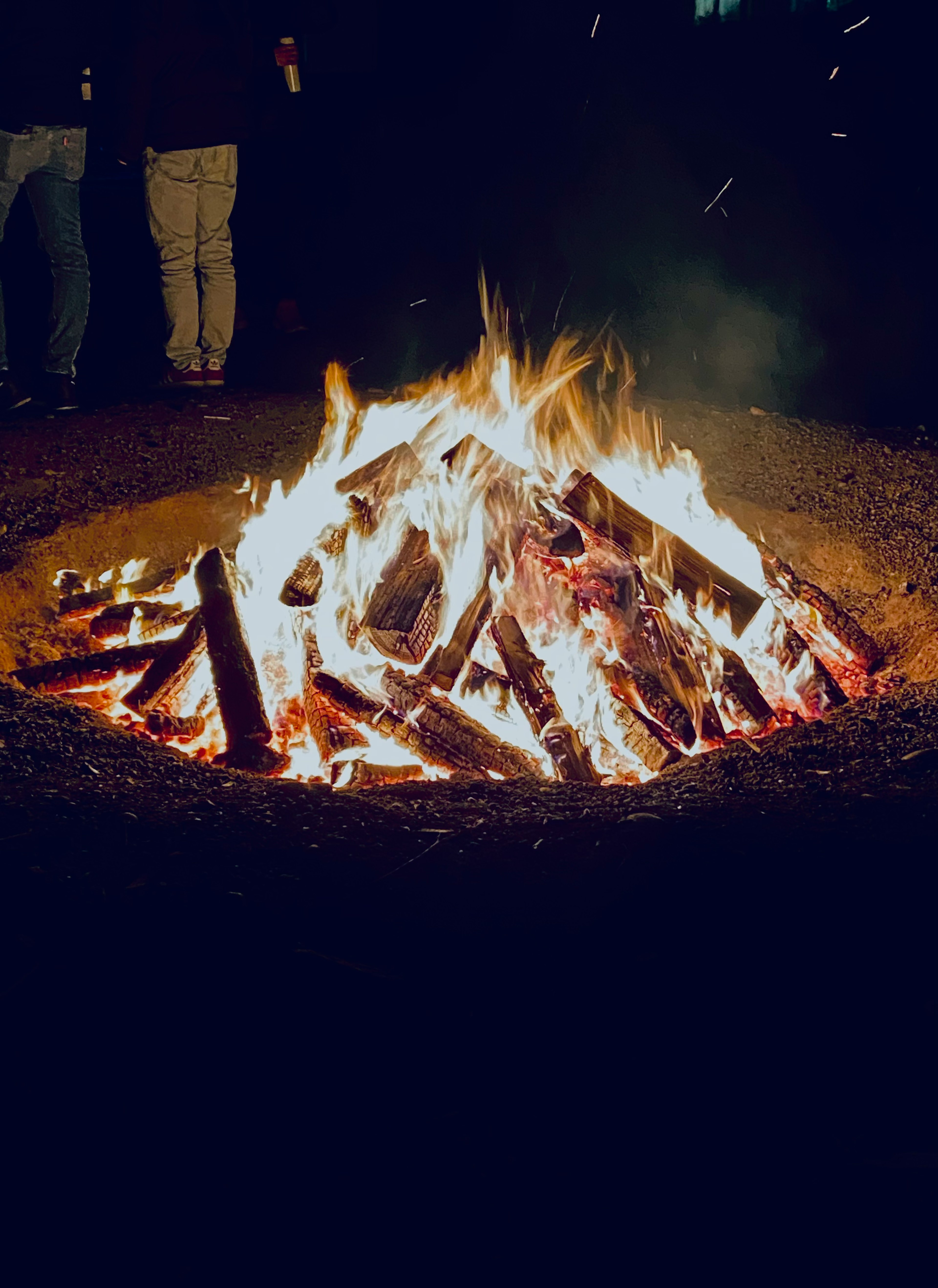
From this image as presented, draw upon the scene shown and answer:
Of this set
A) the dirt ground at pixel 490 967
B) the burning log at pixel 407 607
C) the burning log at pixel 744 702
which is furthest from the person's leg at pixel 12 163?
the burning log at pixel 744 702

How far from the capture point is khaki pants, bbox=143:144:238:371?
6004 millimetres

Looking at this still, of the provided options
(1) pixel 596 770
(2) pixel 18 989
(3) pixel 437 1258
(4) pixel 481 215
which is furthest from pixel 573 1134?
(4) pixel 481 215

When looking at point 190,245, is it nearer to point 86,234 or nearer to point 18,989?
point 86,234

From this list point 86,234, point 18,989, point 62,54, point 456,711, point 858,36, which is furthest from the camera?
point 86,234

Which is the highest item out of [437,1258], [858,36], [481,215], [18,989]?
[858,36]

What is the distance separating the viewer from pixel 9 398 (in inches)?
224

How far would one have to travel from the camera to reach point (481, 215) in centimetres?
1045

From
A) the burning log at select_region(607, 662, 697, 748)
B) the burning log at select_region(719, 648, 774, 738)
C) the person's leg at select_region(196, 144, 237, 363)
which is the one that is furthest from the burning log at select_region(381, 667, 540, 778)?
the person's leg at select_region(196, 144, 237, 363)

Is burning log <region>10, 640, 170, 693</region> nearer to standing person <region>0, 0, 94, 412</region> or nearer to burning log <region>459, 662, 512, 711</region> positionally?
burning log <region>459, 662, 512, 711</region>

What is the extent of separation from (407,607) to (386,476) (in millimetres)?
660

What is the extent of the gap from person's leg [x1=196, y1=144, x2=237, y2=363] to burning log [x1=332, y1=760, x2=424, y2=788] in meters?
3.97

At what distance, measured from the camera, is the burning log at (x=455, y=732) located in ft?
10.4

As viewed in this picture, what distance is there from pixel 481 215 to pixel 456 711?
27.4ft

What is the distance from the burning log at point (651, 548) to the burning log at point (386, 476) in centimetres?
60
